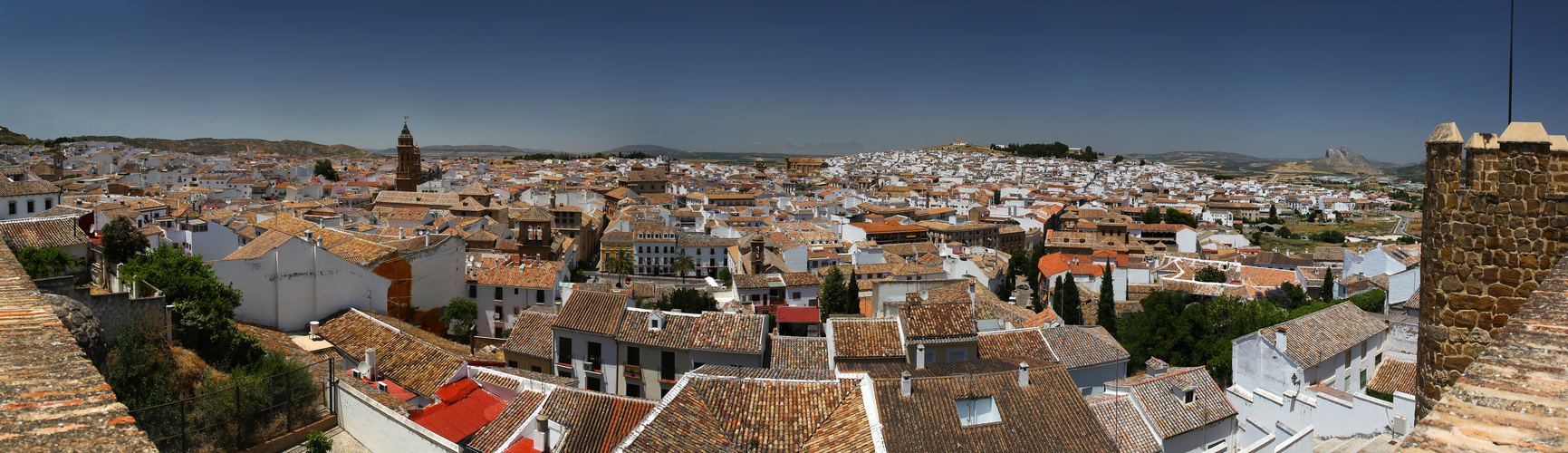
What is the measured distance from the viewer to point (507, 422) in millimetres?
10938

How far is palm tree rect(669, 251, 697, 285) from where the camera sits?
40156 mm

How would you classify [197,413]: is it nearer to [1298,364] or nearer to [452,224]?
[1298,364]

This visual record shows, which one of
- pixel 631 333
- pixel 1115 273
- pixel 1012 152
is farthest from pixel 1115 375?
pixel 1012 152

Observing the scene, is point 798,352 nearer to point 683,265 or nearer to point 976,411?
point 976,411

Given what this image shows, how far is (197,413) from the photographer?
9.00m

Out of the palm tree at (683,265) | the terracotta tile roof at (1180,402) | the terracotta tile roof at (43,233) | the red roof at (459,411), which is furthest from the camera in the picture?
the palm tree at (683,265)

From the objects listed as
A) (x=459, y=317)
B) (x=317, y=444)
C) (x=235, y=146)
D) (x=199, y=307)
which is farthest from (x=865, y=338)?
(x=235, y=146)

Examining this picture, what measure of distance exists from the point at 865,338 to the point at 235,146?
146134 mm

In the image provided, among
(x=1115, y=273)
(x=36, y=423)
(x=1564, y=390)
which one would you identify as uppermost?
(x=1564, y=390)

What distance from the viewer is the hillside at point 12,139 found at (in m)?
83.6

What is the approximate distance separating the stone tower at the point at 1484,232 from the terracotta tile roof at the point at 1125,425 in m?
7.10

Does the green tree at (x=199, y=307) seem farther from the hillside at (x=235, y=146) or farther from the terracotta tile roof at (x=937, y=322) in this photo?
the hillside at (x=235, y=146)

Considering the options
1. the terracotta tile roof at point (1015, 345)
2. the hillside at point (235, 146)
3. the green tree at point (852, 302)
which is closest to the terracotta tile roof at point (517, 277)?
the green tree at point (852, 302)

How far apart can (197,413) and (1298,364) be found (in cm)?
1678
